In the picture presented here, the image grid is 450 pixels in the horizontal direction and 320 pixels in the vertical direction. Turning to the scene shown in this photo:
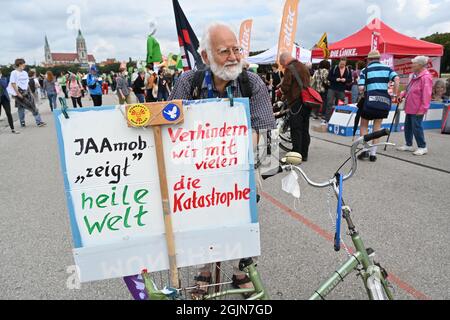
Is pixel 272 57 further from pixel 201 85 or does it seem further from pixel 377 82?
pixel 201 85

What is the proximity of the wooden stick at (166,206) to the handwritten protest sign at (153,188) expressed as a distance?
26 millimetres

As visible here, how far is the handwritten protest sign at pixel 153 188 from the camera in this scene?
1.44 metres

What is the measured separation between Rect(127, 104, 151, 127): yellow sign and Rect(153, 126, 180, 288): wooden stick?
0.17ft

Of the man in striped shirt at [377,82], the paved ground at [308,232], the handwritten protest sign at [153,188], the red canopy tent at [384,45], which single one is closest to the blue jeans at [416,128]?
the paved ground at [308,232]

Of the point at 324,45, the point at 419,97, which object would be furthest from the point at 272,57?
the point at 419,97

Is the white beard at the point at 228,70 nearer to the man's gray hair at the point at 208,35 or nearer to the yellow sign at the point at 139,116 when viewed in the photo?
the man's gray hair at the point at 208,35

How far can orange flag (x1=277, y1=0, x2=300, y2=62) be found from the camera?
32.2 feet

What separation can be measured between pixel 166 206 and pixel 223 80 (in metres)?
0.88

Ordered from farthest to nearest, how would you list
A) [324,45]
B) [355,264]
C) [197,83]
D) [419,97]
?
[324,45] < [419,97] < [197,83] < [355,264]

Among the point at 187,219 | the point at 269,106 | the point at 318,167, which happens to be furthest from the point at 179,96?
the point at 318,167

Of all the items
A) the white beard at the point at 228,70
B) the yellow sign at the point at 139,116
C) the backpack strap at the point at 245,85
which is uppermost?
the white beard at the point at 228,70

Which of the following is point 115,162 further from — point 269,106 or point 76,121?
point 269,106

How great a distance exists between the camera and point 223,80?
2.03 meters

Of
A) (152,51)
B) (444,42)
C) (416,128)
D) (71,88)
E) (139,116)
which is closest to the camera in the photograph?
(139,116)
